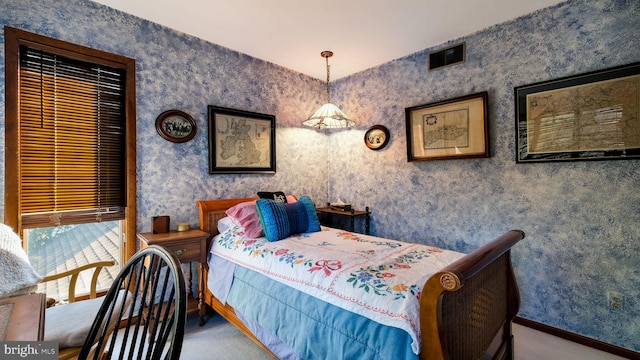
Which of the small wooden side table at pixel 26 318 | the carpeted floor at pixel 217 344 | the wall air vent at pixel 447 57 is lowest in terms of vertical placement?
the carpeted floor at pixel 217 344

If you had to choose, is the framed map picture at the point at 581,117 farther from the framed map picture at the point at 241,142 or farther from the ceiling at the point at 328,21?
the framed map picture at the point at 241,142

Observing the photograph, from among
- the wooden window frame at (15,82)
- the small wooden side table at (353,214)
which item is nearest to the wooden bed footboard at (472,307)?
the small wooden side table at (353,214)

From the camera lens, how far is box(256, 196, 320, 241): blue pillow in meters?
2.48

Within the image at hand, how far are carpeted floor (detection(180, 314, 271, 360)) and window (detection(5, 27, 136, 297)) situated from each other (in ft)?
3.08

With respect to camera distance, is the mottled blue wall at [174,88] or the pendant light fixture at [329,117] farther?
the pendant light fixture at [329,117]

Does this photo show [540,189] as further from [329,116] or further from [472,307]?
[329,116]

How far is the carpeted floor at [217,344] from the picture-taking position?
2.16m

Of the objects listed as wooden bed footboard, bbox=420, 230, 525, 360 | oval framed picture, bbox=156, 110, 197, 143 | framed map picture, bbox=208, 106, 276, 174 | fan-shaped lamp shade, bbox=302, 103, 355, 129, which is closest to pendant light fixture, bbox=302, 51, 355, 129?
fan-shaped lamp shade, bbox=302, 103, 355, 129

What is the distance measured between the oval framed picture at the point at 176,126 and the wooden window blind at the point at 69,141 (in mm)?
295

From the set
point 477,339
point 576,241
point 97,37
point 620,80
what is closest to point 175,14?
point 97,37

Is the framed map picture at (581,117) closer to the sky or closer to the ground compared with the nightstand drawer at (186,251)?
closer to the sky

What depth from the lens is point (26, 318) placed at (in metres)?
0.99

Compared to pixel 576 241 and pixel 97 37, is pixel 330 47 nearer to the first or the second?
pixel 97 37

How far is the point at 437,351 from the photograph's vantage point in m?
1.22
